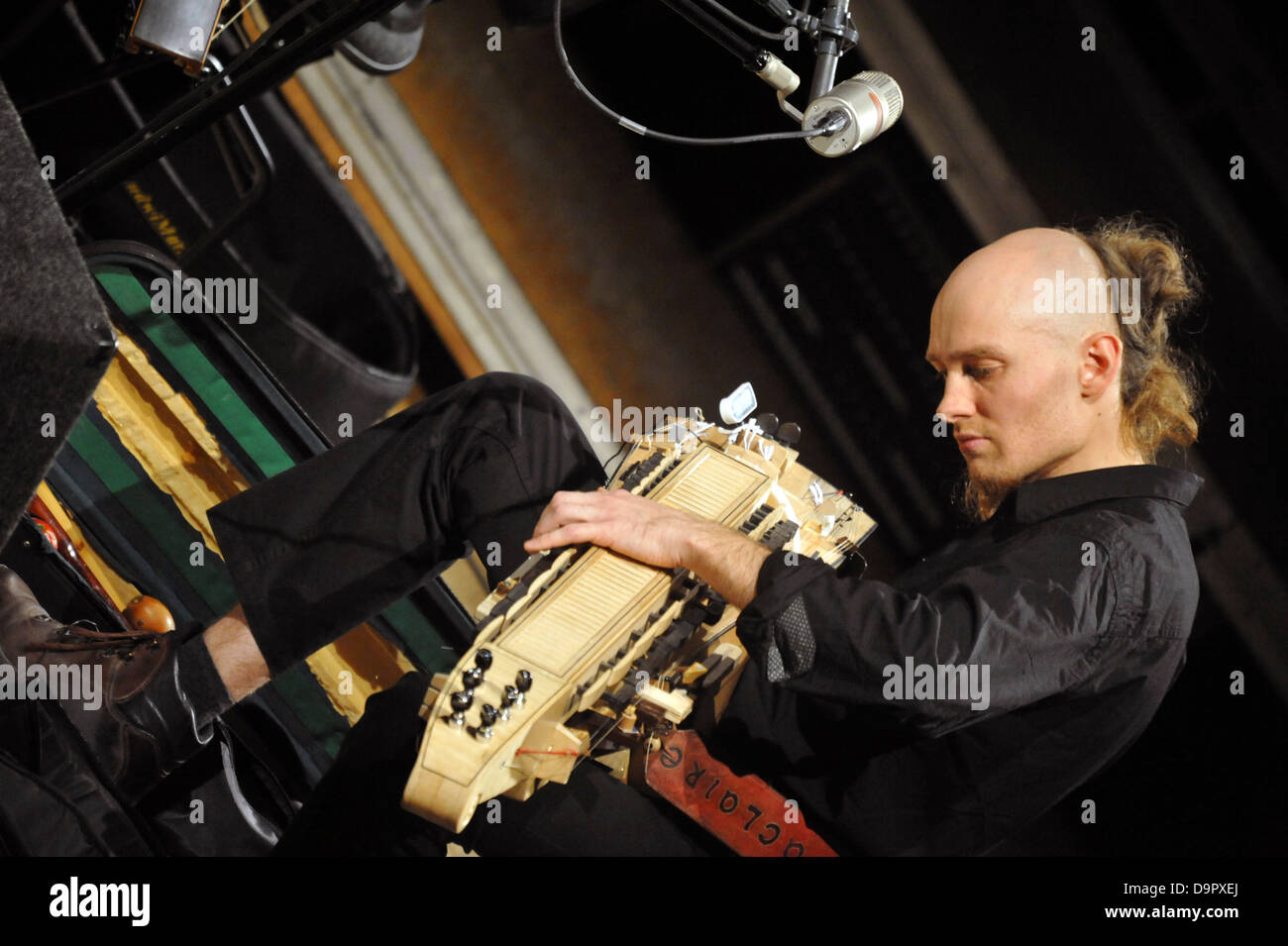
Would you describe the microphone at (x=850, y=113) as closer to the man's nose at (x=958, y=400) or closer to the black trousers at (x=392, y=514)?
the man's nose at (x=958, y=400)

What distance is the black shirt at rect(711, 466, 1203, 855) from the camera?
4.03 ft

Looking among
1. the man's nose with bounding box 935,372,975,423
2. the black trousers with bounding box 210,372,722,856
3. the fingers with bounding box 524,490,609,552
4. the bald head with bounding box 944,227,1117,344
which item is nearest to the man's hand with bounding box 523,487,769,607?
the fingers with bounding box 524,490,609,552

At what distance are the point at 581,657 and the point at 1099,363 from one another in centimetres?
81

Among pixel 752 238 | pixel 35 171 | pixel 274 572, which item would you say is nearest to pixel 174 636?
pixel 274 572

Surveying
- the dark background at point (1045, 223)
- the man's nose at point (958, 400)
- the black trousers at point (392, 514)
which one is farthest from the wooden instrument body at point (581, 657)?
the dark background at point (1045, 223)

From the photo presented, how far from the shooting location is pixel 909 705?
1.21 metres

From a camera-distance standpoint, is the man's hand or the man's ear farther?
the man's ear

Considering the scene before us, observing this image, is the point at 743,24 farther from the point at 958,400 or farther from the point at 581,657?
the point at 581,657

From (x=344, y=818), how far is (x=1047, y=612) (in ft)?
2.72

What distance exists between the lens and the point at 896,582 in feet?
5.53

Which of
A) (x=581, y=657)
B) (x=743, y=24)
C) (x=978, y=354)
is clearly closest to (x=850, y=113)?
(x=743, y=24)

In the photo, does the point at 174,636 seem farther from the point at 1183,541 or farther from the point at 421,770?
the point at 1183,541

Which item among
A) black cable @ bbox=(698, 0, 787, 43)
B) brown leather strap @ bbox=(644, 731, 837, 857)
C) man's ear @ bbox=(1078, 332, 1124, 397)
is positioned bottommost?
brown leather strap @ bbox=(644, 731, 837, 857)

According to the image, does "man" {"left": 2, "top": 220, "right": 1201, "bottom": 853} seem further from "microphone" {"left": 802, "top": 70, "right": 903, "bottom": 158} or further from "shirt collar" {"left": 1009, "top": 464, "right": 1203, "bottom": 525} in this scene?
"microphone" {"left": 802, "top": 70, "right": 903, "bottom": 158}
